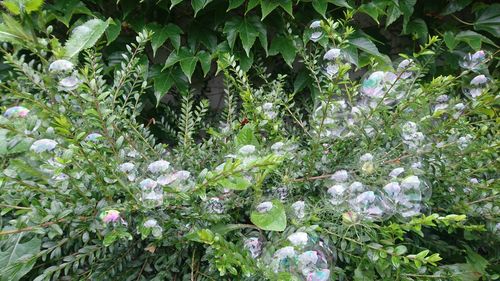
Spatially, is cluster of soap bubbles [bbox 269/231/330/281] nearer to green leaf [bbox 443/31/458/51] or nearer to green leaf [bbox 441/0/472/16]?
green leaf [bbox 443/31/458/51]

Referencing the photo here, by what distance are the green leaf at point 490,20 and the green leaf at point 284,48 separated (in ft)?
2.57

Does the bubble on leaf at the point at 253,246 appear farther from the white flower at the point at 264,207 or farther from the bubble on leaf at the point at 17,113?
the bubble on leaf at the point at 17,113

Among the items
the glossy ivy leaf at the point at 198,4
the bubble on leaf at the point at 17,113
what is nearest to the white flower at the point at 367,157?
the bubble on leaf at the point at 17,113

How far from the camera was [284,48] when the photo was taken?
1454 millimetres

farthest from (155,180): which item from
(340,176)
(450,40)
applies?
(450,40)

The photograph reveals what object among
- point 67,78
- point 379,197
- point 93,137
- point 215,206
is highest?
point 67,78

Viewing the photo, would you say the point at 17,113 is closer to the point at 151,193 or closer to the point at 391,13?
the point at 151,193

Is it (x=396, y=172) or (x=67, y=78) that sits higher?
(x=67, y=78)

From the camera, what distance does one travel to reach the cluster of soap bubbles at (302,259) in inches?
28.9

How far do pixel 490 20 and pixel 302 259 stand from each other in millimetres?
1418

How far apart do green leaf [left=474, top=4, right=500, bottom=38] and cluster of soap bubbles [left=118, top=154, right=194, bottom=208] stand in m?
1.44

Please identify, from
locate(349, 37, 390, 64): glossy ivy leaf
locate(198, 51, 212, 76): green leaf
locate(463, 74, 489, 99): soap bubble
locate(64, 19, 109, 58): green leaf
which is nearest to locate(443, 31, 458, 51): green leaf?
locate(349, 37, 390, 64): glossy ivy leaf

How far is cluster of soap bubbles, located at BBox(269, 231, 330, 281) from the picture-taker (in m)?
0.73

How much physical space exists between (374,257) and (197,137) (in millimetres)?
869
